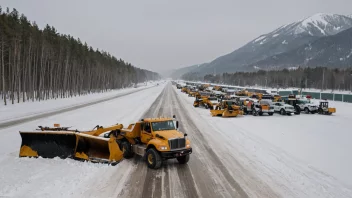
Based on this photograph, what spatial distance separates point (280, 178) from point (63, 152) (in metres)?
9.82

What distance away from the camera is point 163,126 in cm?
1291

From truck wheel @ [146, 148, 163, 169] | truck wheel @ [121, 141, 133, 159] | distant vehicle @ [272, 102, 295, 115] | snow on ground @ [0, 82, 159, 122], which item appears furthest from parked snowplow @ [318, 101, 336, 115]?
snow on ground @ [0, 82, 159, 122]

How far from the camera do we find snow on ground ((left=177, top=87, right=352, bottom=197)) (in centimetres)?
1027

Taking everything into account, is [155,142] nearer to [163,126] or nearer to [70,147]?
[163,126]

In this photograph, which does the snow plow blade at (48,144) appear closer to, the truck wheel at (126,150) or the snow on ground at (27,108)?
the truck wheel at (126,150)

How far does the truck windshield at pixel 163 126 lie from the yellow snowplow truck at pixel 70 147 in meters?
1.94

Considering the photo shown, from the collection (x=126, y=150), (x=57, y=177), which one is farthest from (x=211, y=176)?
(x=57, y=177)

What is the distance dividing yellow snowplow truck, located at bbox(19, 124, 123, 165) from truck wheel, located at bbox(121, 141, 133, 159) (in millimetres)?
745

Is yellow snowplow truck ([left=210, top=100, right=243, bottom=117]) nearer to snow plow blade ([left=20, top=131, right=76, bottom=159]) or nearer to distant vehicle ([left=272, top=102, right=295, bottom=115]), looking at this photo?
distant vehicle ([left=272, top=102, right=295, bottom=115])

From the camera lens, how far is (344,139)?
62.3 feet

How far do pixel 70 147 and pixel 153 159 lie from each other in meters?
4.30

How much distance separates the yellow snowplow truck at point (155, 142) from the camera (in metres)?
11.7

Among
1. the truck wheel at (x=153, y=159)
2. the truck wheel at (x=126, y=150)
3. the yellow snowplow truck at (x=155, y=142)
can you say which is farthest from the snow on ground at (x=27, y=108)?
the truck wheel at (x=153, y=159)

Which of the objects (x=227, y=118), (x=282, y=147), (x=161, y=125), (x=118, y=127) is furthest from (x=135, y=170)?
(x=227, y=118)
